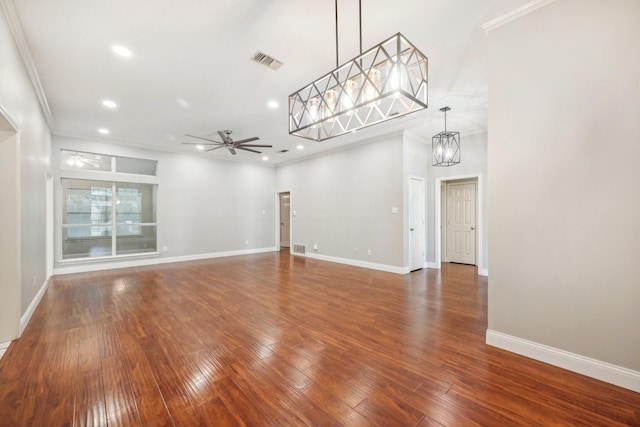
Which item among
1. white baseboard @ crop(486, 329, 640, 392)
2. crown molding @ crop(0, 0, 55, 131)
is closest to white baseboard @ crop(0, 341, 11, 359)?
crown molding @ crop(0, 0, 55, 131)

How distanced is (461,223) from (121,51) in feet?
23.0

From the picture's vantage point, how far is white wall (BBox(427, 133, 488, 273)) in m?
5.34

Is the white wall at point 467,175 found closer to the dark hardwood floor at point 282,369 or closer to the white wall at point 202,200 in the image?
the dark hardwood floor at point 282,369

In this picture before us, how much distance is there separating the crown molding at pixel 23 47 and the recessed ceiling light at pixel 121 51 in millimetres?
687

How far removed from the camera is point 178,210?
700 cm

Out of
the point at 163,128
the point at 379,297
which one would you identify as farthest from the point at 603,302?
the point at 163,128

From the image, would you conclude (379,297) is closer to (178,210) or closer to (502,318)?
(502,318)

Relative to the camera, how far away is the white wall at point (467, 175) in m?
5.34

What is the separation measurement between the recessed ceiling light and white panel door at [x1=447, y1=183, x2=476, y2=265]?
667cm

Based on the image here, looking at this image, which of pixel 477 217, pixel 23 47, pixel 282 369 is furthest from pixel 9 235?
pixel 477 217

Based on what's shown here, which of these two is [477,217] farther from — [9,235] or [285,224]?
[9,235]

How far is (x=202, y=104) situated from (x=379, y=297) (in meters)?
4.08

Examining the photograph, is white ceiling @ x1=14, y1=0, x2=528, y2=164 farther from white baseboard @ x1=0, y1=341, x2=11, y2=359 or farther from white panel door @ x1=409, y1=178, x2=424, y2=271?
white baseboard @ x1=0, y1=341, x2=11, y2=359

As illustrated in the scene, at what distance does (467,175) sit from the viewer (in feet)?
18.4
